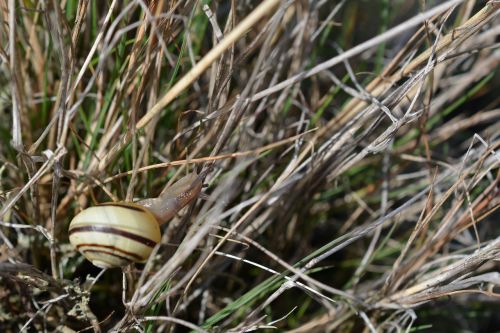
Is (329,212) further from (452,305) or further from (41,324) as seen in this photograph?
(41,324)

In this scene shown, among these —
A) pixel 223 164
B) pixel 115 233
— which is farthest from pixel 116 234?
pixel 223 164

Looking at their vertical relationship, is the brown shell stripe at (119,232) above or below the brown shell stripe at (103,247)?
above

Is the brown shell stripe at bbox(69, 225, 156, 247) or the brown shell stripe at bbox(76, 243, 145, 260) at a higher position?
the brown shell stripe at bbox(69, 225, 156, 247)

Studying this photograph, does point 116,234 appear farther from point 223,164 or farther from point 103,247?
point 223,164

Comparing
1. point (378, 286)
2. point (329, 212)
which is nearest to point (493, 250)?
point (378, 286)

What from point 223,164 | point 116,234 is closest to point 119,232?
point 116,234

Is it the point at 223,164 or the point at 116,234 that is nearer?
the point at 116,234
